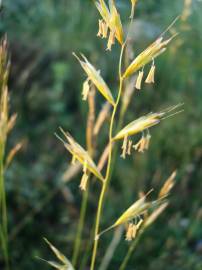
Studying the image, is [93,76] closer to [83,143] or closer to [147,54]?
[147,54]

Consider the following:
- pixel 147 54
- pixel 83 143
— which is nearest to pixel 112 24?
pixel 147 54

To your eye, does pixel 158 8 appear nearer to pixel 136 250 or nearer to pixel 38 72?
pixel 38 72

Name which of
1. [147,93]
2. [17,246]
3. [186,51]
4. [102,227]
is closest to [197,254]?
[102,227]

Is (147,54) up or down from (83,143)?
up

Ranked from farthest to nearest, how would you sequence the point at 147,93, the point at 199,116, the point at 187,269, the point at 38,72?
the point at 38,72
the point at 147,93
the point at 199,116
the point at 187,269

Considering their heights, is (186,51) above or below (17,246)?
below

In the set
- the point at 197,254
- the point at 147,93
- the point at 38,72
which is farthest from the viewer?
the point at 38,72

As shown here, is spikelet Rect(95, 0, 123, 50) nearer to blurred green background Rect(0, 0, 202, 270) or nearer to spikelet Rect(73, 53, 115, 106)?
spikelet Rect(73, 53, 115, 106)

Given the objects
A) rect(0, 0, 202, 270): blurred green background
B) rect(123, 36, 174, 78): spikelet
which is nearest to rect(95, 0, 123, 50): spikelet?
rect(123, 36, 174, 78): spikelet

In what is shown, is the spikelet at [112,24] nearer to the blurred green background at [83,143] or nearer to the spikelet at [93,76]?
the spikelet at [93,76]
